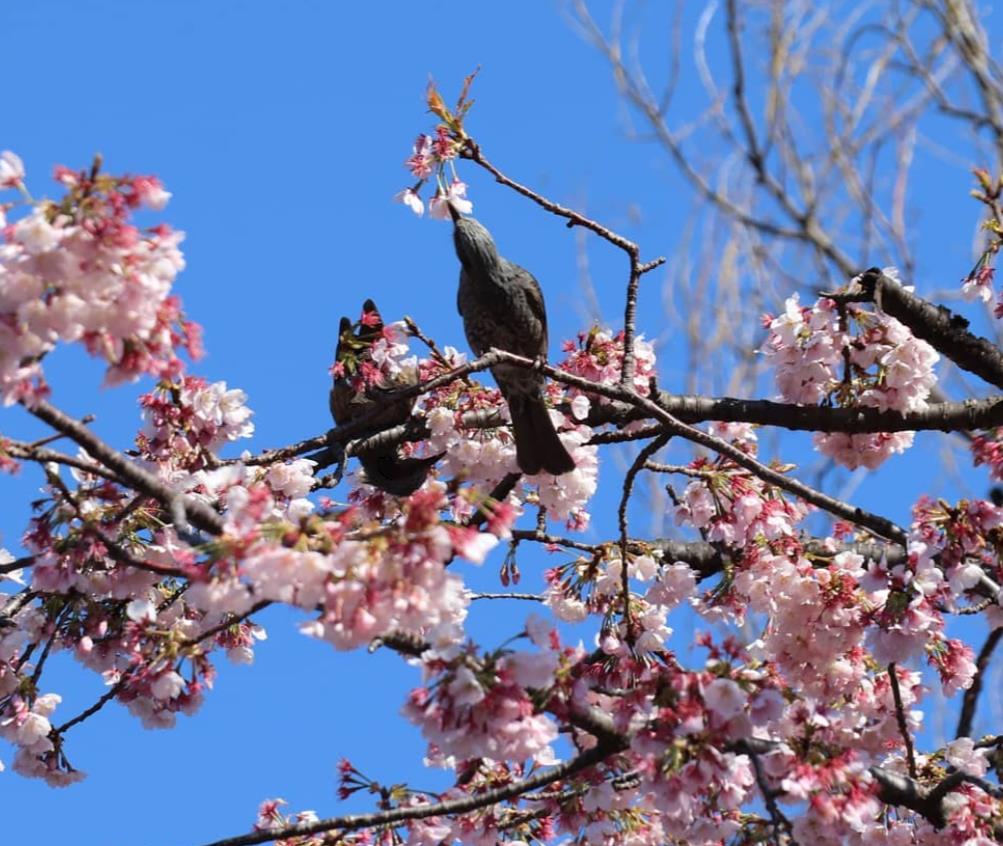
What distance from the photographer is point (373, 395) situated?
4.14 m

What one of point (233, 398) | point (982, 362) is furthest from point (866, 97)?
point (233, 398)

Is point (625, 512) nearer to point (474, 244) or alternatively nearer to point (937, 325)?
point (937, 325)

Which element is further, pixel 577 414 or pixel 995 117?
pixel 995 117

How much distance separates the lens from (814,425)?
350 cm

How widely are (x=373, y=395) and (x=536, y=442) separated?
28.2 inches

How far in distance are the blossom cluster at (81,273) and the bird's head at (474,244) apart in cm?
228

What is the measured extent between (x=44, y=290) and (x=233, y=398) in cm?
131

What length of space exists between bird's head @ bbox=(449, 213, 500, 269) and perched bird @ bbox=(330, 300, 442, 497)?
442 mm

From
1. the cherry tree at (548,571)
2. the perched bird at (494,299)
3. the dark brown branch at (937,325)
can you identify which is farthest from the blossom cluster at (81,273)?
the perched bird at (494,299)

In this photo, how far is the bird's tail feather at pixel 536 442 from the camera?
3592 millimetres

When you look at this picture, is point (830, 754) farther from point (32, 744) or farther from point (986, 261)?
point (32, 744)

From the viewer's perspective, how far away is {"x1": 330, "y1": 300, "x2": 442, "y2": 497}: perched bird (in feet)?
11.8

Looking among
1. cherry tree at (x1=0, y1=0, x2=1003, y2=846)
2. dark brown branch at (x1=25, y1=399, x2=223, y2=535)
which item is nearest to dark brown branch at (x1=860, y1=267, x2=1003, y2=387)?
cherry tree at (x1=0, y1=0, x2=1003, y2=846)

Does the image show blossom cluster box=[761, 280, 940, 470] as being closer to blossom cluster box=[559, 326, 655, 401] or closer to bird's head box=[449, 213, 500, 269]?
blossom cluster box=[559, 326, 655, 401]
